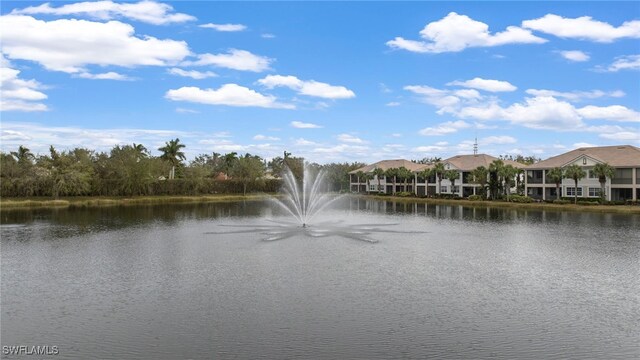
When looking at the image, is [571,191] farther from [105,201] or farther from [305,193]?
[105,201]

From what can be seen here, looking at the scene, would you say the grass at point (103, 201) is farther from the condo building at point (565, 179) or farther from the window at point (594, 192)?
the window at point (594, 192)

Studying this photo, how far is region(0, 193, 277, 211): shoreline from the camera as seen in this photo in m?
81.9

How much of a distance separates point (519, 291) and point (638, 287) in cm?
647

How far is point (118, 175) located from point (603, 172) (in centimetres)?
8677

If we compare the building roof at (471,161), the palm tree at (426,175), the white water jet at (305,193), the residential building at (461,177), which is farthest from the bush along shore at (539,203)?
the white water jet at (305,193)

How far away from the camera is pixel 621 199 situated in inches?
3081

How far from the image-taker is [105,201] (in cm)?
8956

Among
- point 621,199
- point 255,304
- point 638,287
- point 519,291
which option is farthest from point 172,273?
point 621,199

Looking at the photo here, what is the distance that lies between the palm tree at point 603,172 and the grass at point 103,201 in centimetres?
7057

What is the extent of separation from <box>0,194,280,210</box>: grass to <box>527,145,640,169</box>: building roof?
6434 centimetres

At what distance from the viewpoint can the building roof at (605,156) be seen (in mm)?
78250

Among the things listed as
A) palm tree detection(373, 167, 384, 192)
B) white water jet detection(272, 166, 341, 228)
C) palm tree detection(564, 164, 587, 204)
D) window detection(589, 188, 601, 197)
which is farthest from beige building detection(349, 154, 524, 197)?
window detection(589, 188, 601, 197)

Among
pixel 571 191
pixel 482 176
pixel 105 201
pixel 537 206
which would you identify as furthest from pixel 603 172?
pixel 105 201

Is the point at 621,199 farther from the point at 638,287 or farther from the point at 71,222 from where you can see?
the point at 71,222
